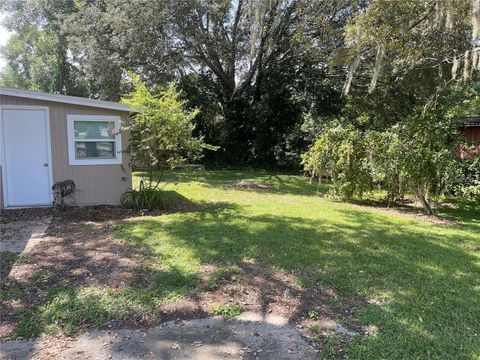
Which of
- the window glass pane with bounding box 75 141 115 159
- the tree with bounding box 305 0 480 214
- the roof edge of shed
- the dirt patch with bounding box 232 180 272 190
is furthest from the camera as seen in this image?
the dirt patch with bounding box 232 180 272 190

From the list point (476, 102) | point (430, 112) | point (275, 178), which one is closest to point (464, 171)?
point (430, 112)

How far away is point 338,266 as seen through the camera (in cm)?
469

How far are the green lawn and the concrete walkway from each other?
1.71 ft

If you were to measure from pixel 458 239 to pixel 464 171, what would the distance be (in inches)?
83.2

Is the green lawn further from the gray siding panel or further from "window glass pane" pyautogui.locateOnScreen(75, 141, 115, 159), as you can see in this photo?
"window glass pane" pyautogui.locateOnScreen(75, 141, 115, 159)

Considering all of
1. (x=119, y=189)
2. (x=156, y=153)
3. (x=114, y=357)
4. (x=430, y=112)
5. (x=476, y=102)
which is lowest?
(x=114, y=357)

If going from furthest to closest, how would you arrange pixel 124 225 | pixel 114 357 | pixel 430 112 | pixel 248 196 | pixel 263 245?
pixel 248 196 → pixel 430 112 → pixel 124 225 → pixel 263 245 → pixel 114 357

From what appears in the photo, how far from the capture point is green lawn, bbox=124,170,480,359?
10.4 feet

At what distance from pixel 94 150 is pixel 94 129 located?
1.41 feet

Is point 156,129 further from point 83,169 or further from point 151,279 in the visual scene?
point 151,279

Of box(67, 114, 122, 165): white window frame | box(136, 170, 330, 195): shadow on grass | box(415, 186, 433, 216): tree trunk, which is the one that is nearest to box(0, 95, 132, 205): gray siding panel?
box(67, 114, 122, 165): white window frame

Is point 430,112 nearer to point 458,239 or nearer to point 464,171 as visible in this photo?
point 464,171

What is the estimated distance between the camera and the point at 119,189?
849 cm

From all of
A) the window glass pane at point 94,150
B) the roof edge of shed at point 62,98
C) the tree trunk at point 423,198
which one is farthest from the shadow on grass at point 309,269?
the roof edge of shed at point 62,98
